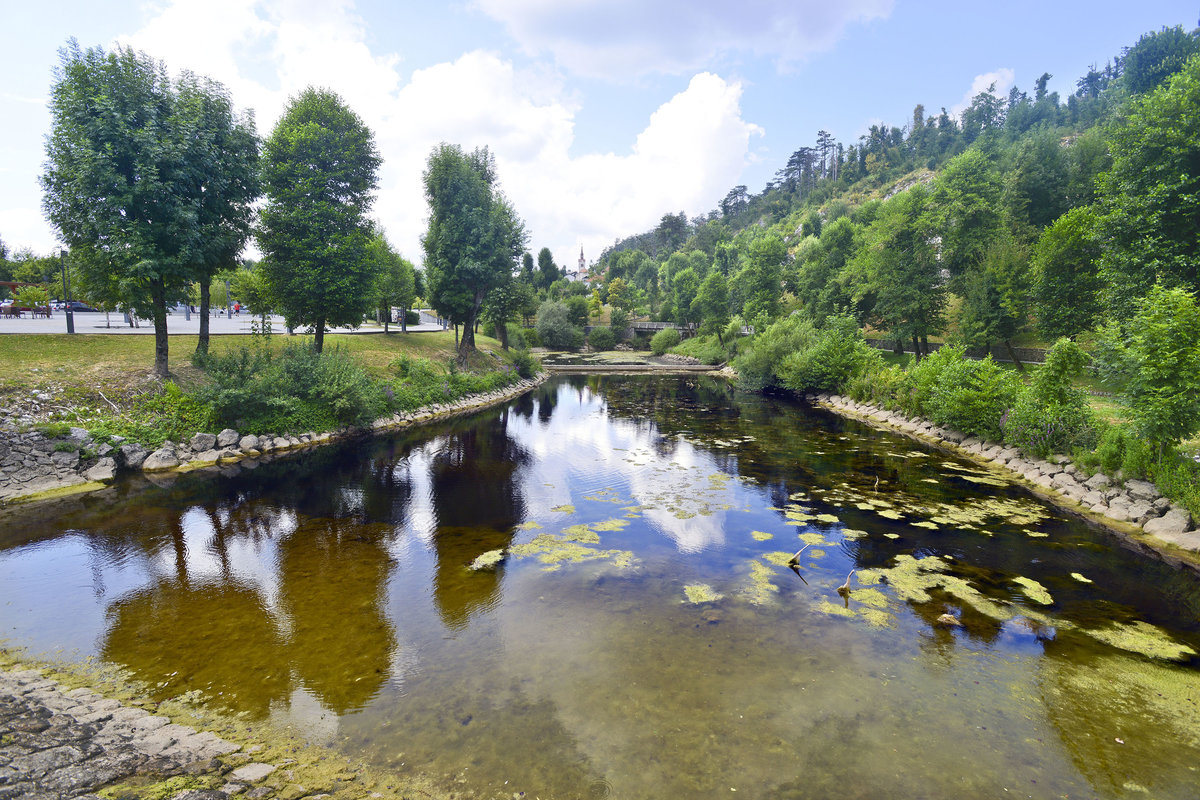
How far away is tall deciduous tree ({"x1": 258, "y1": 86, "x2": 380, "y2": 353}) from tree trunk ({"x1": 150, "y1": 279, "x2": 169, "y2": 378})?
21.0 feet

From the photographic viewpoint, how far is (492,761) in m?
6.61

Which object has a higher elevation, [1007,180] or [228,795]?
[1007,180]

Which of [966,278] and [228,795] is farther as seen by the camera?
[966,278]

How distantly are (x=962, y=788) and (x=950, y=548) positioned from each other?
898cm

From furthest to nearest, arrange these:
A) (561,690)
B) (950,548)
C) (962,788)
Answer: (950,548), (561,690), (962,788)

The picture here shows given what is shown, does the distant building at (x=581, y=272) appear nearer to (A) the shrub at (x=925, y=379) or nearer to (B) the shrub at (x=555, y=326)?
(B) the shrub at (x=555, y=326)

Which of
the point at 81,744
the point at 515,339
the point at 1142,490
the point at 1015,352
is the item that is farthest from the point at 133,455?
the point at 1015,352

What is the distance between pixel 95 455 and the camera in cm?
1791

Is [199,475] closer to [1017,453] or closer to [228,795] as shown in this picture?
[228,795]

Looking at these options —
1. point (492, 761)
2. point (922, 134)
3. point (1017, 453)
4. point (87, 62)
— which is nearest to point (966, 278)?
point (1017, 453)

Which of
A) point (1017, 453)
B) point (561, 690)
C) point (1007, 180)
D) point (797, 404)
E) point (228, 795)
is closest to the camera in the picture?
point (228, 795)

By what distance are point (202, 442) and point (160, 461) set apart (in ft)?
5.36

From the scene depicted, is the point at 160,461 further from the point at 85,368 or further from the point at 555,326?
the point at 555,326

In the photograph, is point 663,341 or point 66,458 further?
point 663,341
